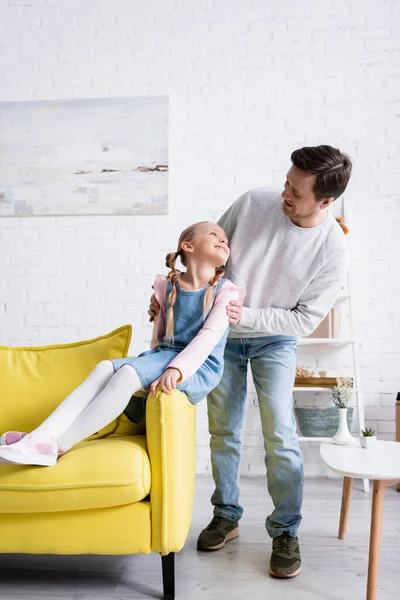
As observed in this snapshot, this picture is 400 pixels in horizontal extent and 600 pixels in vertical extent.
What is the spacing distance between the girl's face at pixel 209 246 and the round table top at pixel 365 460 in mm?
733

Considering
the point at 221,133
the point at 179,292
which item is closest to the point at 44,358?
the point at 179,292

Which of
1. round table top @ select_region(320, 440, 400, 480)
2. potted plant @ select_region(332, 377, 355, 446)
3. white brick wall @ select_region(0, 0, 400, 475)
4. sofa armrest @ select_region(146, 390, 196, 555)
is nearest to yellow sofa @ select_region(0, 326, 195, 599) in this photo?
sofa armrest @ select_region(146, 390, 196, 555)

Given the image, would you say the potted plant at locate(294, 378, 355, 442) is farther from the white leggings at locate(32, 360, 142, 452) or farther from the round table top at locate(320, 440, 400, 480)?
the white leggings at locate(32, 360, 142, 452)

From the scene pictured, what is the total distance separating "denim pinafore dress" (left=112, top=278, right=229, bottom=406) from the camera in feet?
6.18

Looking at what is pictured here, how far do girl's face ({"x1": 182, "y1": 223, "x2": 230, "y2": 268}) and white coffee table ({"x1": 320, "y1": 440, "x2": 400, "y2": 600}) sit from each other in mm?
735

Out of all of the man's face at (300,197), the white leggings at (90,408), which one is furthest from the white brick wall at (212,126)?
the white leggings at (90,408)

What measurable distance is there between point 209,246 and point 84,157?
5.98ft

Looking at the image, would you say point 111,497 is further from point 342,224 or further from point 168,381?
point 342,224

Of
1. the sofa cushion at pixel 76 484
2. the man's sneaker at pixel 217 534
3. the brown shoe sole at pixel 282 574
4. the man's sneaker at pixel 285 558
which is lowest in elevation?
the man's sneaker at pixel 217 534

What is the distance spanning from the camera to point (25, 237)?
364cm

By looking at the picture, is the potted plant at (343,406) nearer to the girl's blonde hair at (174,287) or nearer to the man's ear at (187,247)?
the girl's blonde hair at (174,287)

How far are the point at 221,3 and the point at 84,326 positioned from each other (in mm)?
2072

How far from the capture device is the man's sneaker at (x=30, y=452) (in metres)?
1.64

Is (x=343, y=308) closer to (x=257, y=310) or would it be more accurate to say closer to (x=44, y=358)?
(x=257, y=310)
